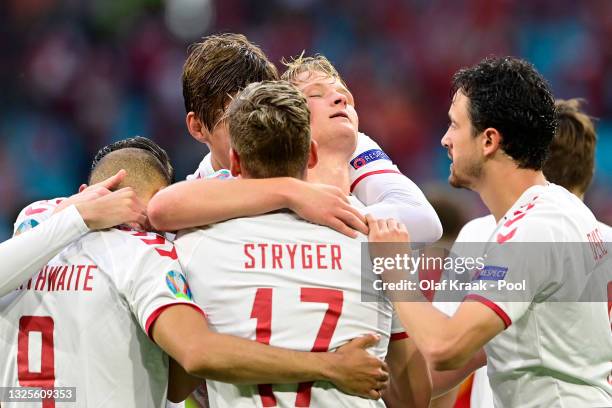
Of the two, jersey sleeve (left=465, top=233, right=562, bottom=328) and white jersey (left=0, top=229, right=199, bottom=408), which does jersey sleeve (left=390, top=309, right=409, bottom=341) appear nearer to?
jersey sleeve (left=465, top=233, right=562, bottom=328)

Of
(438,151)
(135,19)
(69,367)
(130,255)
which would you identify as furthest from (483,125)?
(135,19)

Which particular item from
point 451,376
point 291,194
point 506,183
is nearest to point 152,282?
point 291,194

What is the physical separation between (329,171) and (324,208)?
0.81 metres

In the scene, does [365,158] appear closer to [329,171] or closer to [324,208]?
[329,171]

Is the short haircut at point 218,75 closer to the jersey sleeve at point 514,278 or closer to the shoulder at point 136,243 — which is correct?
the shoulder at point 136,243

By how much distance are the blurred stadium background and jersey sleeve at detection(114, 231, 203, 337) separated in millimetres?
7054

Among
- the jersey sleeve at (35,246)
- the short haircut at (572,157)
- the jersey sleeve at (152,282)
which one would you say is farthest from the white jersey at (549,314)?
the short haircut at (572,157)

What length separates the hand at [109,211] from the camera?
3.09 m

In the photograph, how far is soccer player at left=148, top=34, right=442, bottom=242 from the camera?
116 inches

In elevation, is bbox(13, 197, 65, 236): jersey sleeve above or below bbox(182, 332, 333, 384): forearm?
above

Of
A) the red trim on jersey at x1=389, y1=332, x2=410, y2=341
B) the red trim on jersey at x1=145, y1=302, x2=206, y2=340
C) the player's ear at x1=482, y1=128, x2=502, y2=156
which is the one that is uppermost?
the player's ear at x1=482, y1=128, x2=502, y2=156

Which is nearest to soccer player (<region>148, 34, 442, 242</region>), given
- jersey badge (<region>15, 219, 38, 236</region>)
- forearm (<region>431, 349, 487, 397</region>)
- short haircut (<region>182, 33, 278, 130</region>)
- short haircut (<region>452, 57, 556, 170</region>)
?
short haircut (<region>182, 33, 278, 130</region>)

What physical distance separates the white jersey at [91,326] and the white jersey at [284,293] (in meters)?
0.15

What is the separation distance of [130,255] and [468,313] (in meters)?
1.29
